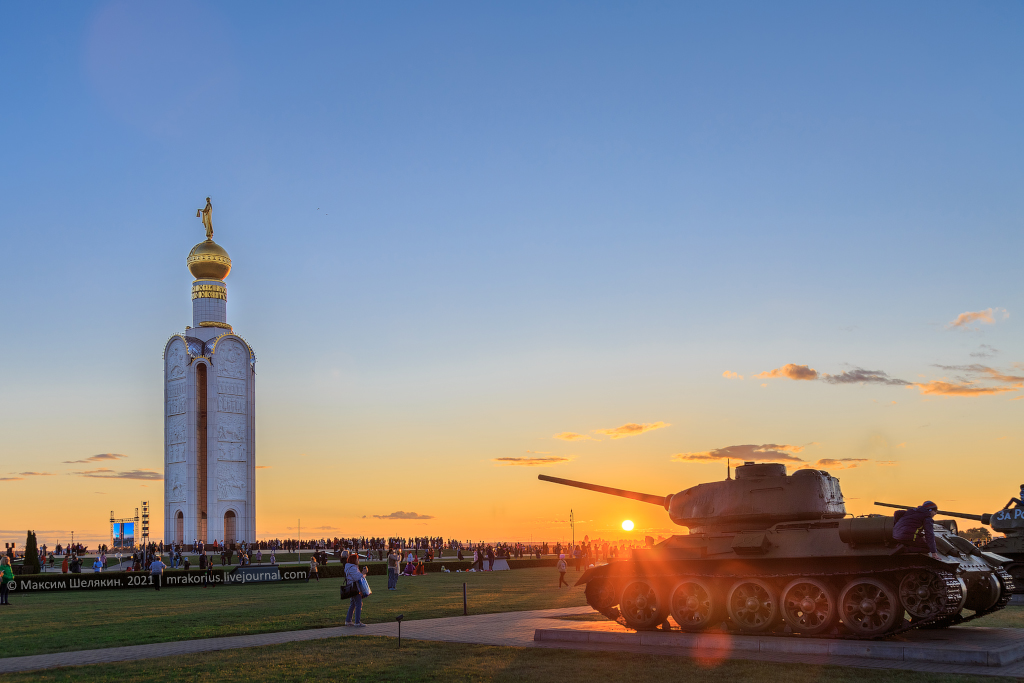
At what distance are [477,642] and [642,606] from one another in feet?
11.4

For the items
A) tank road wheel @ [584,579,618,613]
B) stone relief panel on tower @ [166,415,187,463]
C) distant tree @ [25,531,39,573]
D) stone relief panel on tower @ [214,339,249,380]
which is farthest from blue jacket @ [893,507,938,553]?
stone relief panel on tower @ [214,339,249,380]

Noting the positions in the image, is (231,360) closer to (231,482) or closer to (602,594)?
(231,482)

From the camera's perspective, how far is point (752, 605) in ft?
55.6

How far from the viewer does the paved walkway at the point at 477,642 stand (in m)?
13.5

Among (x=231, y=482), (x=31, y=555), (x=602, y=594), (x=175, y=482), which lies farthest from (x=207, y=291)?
(x=602, y=594)

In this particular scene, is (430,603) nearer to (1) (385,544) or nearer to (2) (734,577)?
(2) (734,577)

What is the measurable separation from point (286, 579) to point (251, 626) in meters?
25.3

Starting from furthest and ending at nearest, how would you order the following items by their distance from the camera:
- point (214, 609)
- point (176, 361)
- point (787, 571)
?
point (176, 361)
point (214, 609)
point (787, 571)

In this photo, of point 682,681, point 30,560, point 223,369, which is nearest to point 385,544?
point 223,369

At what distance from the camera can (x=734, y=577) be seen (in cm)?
1709

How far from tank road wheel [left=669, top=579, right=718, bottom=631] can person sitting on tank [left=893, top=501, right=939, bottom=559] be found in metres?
3.67

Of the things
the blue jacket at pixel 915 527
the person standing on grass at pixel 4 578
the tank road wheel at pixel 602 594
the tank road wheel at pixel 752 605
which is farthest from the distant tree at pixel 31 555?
the blue jacket at pixel 915 527

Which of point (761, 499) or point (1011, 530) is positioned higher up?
point (761, 499)

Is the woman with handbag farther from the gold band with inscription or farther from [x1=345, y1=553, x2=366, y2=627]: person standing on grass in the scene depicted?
the gold band with inscription
